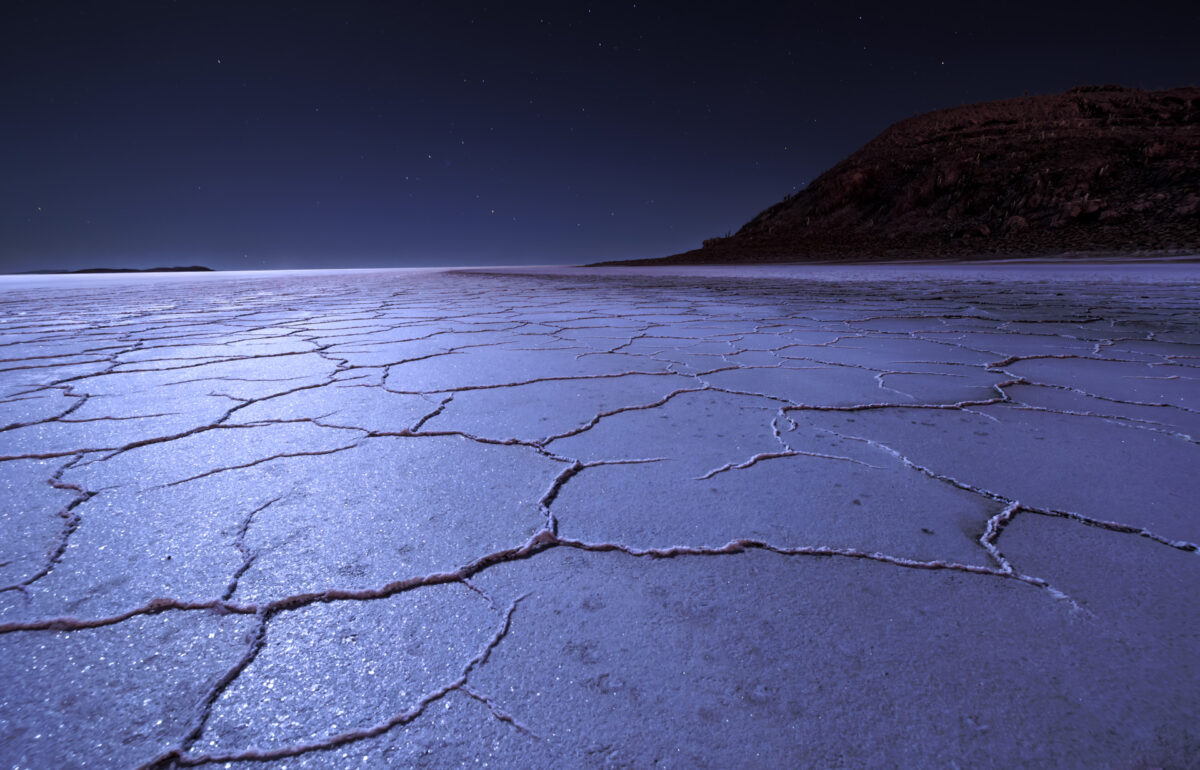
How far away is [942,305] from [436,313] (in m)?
3.48

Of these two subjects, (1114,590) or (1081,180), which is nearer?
(1114,590)

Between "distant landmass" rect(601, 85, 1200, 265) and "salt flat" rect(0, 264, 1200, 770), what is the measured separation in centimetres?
1496

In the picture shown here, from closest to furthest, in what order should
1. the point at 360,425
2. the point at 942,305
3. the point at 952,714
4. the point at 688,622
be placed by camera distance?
the point at 952,714 → the point at 688,622 → the point at 360,425 → the point at 942,305

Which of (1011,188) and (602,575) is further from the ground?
(1011,188)

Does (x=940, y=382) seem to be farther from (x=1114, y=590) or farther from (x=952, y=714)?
(x=952, y=714)

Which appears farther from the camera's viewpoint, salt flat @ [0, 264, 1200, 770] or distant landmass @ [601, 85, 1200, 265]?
distant landmass @ [601, 85, 1200, 265]

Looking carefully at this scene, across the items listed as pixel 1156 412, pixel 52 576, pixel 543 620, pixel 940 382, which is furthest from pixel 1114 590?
pixel 52 576

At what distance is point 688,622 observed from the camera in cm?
55

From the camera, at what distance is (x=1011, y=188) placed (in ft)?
50.8

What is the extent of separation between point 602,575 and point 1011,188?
20286mm

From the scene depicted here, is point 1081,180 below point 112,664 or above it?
above

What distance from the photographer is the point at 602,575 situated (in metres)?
0.63

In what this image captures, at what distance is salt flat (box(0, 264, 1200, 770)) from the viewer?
43cm

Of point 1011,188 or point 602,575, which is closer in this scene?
point 602,575
